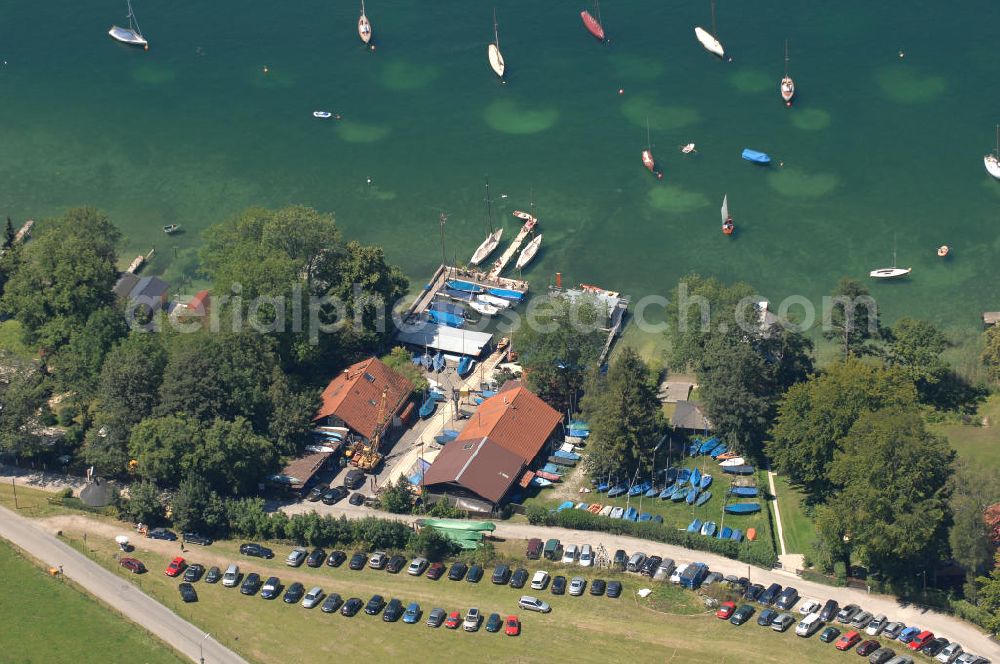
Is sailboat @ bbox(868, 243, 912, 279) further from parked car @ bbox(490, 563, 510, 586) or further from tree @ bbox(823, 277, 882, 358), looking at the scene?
parked car @ bbox(490, 563, 510, 586)

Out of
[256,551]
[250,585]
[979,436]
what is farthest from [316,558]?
[979,436]

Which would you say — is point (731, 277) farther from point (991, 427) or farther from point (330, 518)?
point (330, 518)

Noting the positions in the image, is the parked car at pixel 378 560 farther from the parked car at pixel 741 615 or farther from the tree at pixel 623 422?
the parked car at pixel 741 615

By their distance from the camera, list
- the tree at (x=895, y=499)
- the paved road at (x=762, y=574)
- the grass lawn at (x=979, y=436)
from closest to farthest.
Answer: the paved road at (x=762, y=574) → the tree at (x=895, y=499) → the grass lawn at (x=979, y=436)

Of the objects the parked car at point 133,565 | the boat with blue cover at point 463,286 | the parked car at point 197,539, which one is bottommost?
the parked car at point 133,565

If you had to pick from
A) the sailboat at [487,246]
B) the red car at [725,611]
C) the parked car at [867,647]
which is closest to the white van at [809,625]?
the parked car at [867,647]

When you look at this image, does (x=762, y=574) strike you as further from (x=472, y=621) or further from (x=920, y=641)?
(x=472, y=621)

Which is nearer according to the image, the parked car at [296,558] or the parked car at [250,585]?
the parked car at [250,585]

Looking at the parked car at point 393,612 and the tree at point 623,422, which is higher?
the tree at point 623,422
